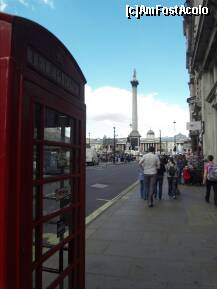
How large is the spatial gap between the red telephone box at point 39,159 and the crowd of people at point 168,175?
27.9 ft

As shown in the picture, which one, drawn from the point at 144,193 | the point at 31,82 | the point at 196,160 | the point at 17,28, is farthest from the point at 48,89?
the point at 196,160

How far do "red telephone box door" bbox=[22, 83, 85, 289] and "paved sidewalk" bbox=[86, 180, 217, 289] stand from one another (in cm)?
125

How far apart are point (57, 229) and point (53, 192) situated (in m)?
0.35

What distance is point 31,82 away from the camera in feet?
9.09

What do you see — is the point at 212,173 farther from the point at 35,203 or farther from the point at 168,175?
the point at 35,203

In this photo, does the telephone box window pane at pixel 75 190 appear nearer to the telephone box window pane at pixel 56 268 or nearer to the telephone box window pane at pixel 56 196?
the telephone box window pane at pixel 56 196

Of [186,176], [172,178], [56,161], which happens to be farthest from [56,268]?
[186,176]

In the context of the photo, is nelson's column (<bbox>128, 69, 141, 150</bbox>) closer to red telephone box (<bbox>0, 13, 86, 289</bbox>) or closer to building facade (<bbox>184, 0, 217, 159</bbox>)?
building facade (<bbox>184, 0, 217, 159</bbox>)

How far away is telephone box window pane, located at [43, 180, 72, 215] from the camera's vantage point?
129 inches

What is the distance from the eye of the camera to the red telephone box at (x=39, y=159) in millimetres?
2496

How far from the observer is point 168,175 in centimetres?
1515

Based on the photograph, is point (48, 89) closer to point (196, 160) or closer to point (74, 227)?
point (74, 227)

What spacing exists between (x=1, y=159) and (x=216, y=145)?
1862cm

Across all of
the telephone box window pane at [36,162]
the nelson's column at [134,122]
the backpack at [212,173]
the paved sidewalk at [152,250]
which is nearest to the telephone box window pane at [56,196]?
the telephone box window pane at [36,162]
